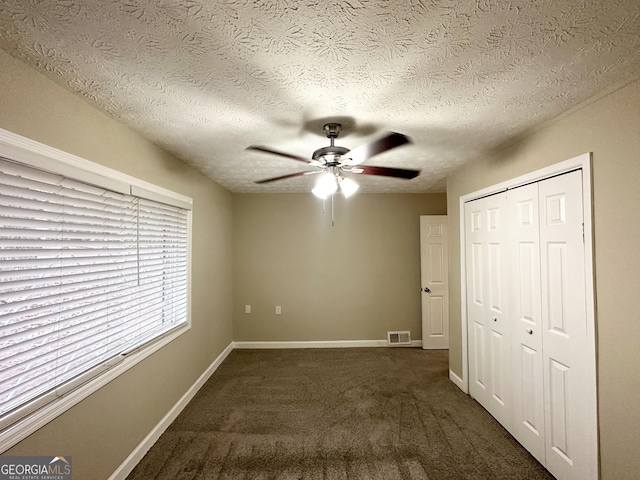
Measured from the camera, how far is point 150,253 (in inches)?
92.5

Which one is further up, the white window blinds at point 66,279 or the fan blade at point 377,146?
the fan blade at point 377,146

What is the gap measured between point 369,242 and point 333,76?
11.2 feet

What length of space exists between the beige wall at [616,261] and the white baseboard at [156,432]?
9.45 ft

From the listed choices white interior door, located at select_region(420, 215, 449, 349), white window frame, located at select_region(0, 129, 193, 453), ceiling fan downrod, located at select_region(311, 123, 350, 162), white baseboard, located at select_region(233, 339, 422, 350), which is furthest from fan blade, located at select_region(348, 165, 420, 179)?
white baseboard, located at select_region(233, 339, 422, 350)

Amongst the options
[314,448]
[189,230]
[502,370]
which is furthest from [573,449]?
[189,230]

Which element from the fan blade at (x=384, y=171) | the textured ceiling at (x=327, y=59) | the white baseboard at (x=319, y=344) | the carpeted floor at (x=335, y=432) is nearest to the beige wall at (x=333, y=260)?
the white baseboard at (x=319, y=344)

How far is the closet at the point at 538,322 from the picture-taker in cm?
177

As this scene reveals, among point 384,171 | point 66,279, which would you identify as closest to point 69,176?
point 66,279

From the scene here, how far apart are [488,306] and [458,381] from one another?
1.07 meters

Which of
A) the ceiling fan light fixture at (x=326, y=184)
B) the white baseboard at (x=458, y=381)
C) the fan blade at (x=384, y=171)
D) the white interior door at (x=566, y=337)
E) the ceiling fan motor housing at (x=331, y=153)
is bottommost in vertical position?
the white baseboard at (x=458, y=381)

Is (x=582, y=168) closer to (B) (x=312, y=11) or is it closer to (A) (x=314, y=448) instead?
(B) (x=312, y=11)

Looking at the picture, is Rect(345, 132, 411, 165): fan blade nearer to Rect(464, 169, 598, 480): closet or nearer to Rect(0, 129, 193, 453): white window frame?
Rect(464, 169, 598, 480): closet

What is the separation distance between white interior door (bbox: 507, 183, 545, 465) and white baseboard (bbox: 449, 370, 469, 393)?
76cm

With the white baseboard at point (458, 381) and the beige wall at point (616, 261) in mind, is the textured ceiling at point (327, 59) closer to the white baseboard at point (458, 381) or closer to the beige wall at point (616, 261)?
the beige wall at point (616, 261)
